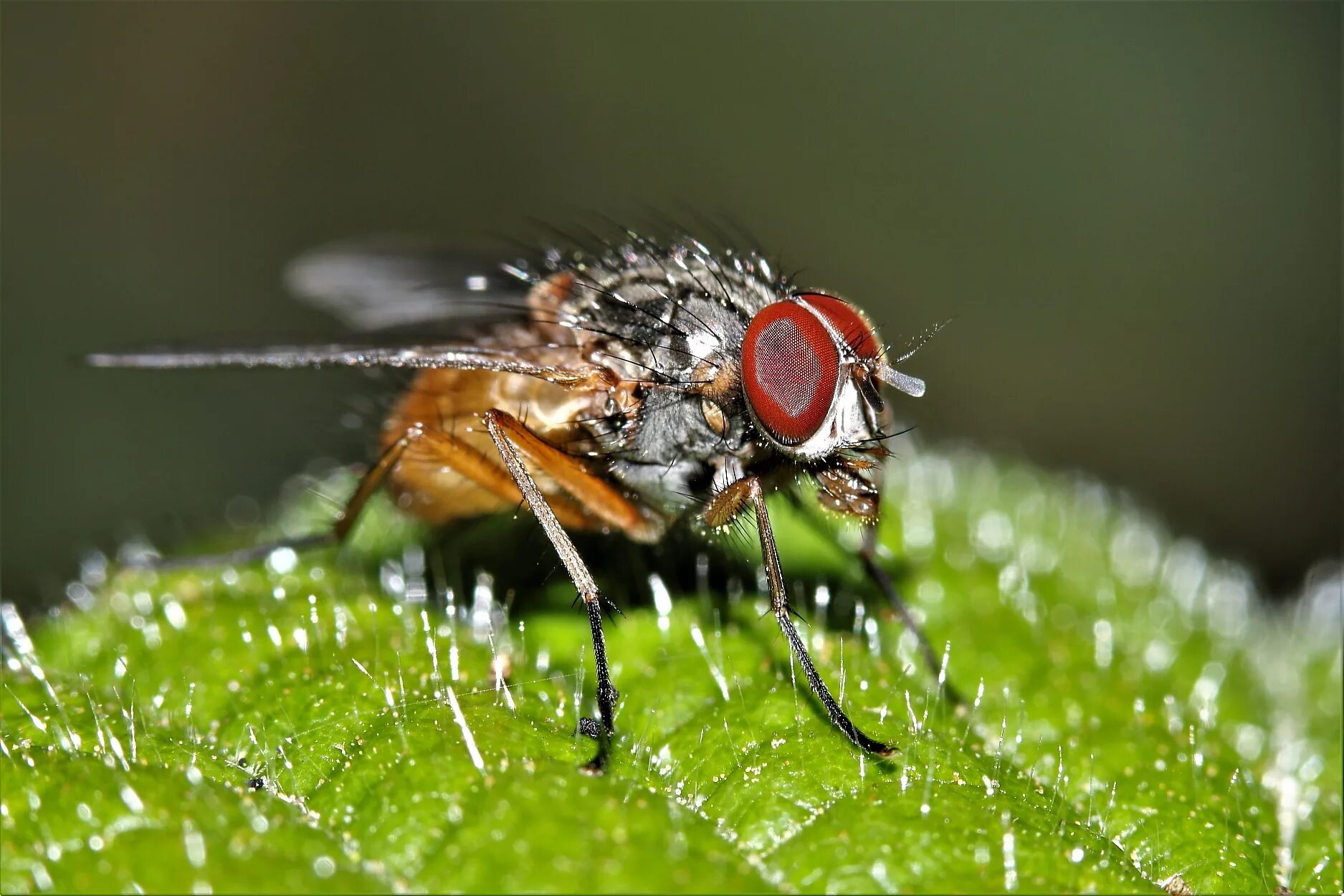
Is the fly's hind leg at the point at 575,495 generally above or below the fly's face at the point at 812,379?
below

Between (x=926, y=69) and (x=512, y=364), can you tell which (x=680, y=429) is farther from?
(x=926, y=69)

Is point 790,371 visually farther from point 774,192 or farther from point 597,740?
point 774,192

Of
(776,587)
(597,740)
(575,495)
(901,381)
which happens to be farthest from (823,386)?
(597,740)

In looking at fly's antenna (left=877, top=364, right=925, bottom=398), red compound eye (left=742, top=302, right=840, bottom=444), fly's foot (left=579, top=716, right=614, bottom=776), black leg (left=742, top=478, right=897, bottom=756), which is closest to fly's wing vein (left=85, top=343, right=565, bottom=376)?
red compound eye (left=742, top=302, right=840, bottom=444)

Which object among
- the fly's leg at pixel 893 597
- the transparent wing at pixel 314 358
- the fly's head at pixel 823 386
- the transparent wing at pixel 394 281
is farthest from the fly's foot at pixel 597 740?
the transparent wing at pixel 394 281

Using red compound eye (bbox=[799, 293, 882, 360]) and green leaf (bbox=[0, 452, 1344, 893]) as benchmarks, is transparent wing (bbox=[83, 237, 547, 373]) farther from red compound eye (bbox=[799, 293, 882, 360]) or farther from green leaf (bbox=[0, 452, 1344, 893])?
red compound eye (bbox=[799, 293, 882, 360])

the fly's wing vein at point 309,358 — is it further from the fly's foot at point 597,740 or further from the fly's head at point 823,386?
the fly's foot at point 597,740
